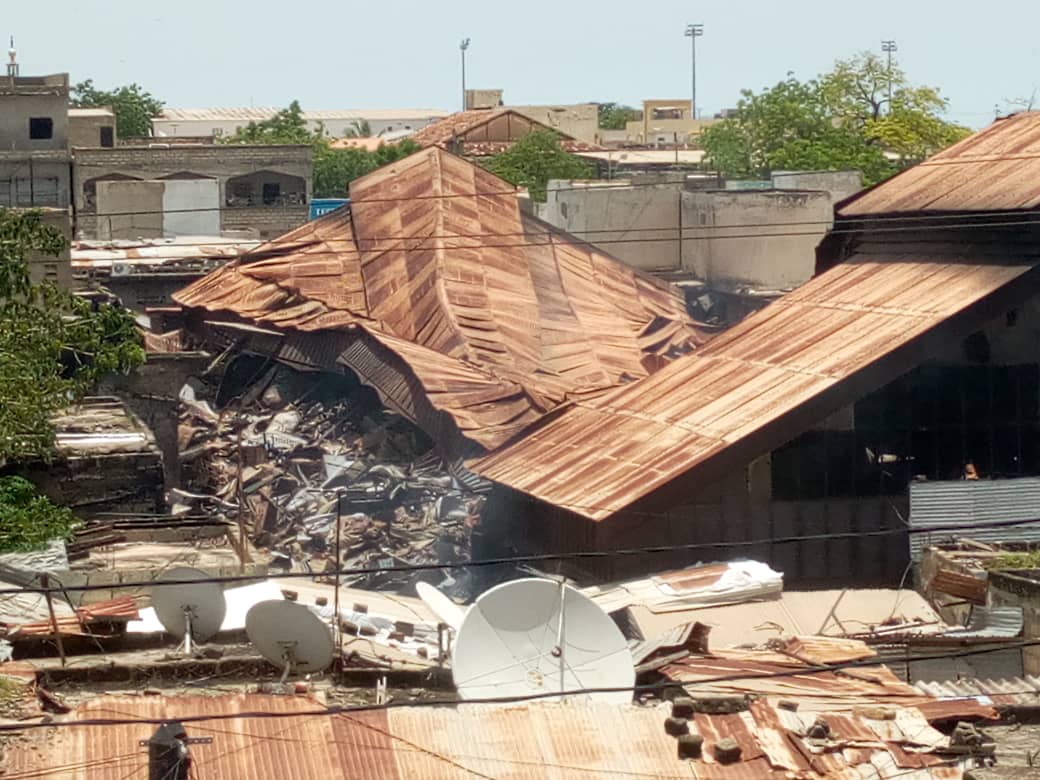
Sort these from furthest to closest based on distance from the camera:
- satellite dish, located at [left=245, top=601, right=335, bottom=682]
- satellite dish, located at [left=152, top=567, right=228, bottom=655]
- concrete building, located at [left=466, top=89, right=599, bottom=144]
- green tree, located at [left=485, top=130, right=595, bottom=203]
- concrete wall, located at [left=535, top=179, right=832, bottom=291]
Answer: concrete building, located at [left=466, top=89, right=599, bottom=144]
green tree, located at [left=485, top=130, right=595, bottom=203]
concrete wall, located at [left=535, top=179, right=832, bottom=291]
satellite dish, located at [left=152, top=567, right=228, bottom=655]
satellite dish, located at [left=245, top=601, right=335, bottom=682]

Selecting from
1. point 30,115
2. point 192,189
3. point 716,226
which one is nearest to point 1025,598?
point 716,226

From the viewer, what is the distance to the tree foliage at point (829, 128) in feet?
232

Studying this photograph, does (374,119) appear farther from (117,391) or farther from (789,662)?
(789,662)

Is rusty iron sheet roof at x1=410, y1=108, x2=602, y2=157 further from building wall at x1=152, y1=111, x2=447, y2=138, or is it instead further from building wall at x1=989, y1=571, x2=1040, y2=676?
building wall at x1=989, y1=571, x2=1040, y2=676

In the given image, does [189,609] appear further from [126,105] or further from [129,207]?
[126,105]

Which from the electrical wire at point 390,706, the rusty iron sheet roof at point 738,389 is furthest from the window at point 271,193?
the electrical wire at point 390,706

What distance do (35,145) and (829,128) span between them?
29.3m

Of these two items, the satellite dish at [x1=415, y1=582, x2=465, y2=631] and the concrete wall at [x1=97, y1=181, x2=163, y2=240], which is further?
the concrete wall at [x1=97, y1=181, x2=163, y2=240]

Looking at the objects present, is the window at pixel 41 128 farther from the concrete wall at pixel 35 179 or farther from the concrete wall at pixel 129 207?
the concrete wall at pixel 129 207

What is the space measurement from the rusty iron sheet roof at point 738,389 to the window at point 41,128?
41289mm

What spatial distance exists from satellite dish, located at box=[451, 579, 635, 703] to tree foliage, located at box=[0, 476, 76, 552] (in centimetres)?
891

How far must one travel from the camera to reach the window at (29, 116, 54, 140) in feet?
213

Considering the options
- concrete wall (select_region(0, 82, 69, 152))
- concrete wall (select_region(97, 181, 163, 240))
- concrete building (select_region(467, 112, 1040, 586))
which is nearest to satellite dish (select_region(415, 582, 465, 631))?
concrete building (select_region(467, 112, 1040, 586))

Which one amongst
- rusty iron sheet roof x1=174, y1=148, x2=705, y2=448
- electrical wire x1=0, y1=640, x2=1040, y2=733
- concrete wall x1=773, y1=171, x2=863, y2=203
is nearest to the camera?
electrical wire x1=0, y1=640, x2=1040, y2=733
